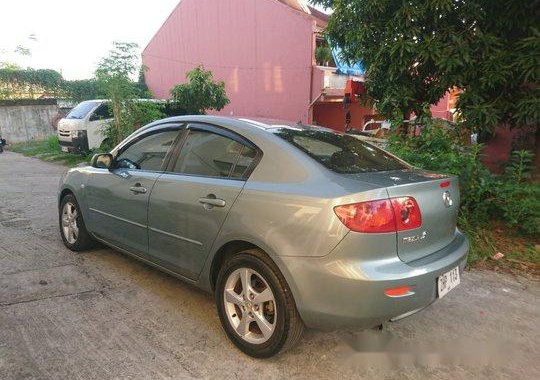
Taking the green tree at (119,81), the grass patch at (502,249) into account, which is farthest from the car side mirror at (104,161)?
the green tree at (119,81)

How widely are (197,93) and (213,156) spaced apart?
994 cm

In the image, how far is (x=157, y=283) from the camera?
3697 mm

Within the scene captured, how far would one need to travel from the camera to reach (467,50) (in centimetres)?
516

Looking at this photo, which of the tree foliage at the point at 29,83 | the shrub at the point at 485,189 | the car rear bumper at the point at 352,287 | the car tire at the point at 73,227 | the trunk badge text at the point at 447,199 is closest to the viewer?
the car rear bumper at the point at 352,287

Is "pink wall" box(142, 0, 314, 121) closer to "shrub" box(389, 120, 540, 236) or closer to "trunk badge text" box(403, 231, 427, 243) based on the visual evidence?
"shrub" box(389, 120, 540, 236)

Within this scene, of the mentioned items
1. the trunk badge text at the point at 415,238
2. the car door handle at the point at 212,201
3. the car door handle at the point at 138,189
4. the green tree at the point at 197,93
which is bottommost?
the trunk badge text at the point at 415,238

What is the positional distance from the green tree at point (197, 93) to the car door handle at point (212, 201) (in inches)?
397

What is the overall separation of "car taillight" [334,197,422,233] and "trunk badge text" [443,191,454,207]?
17.3 inches

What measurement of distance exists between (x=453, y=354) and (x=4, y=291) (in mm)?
3498

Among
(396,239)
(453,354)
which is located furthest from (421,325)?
(396,239)

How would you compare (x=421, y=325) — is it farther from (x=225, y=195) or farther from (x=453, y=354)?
(x=225, y=195)

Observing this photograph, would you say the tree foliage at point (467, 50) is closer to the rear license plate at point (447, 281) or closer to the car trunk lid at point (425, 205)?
the car trunk lid at point (425, 205)

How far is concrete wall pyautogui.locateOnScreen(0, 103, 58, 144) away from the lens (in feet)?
61.4

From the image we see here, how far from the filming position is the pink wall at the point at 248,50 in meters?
16.1
